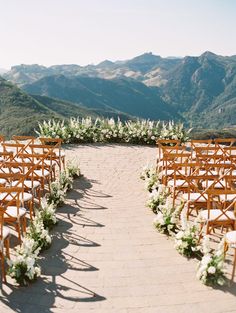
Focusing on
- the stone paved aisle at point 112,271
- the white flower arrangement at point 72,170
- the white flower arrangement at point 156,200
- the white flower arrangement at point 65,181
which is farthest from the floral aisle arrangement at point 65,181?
the white flower arrangement at point 156,200

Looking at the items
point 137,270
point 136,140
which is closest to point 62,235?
point 137,270

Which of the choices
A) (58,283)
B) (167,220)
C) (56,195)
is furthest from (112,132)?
(58,283)

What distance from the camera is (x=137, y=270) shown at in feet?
21.5

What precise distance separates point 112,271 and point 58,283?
86cm

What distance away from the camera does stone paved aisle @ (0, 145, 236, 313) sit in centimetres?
553

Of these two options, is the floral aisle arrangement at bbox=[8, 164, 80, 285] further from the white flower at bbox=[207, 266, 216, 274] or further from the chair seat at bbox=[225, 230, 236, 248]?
the chair seat at bbox=[225, 230, 236, 248]

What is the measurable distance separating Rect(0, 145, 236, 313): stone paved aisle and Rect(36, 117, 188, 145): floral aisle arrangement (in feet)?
24.2

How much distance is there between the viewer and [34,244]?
667cm

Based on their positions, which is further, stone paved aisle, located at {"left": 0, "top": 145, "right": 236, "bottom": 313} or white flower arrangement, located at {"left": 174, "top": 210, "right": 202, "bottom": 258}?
white flower arrangement, located at {"left": 174, "top": 210, "right": 202, "bottom": 258}

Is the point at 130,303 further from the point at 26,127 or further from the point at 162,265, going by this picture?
the point at 26,127

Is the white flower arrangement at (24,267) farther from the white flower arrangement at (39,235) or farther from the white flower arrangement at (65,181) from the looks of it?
the white flower arrangement at (65,181)

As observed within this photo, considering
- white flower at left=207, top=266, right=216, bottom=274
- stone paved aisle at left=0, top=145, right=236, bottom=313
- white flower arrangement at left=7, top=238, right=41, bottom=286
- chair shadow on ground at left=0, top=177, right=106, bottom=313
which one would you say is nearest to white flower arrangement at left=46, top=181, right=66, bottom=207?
stone paved aisle at left=0, top=145, right=236, bottom=313

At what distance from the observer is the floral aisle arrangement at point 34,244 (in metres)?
5.96

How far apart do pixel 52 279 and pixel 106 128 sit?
12.3 metres
